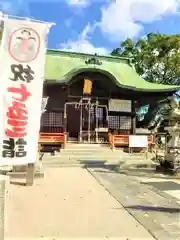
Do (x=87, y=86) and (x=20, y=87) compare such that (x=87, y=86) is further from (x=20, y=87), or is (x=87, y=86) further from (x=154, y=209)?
(x=20, y=87)

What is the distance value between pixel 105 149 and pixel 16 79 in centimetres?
1556

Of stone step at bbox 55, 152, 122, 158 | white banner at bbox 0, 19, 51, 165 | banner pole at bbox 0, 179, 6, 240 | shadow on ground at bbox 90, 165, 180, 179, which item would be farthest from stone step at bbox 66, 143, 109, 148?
banner pole at bbox 0, 179, 6, 240

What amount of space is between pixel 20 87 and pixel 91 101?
18647 millimetres

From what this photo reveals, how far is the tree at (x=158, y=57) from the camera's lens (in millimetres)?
32500

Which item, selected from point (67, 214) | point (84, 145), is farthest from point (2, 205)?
point (84, 145)

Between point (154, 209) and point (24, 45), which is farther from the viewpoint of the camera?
point (154, 209)

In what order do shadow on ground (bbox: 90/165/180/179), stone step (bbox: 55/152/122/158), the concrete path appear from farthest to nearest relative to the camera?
1. stone step (bbox: 55/152/122/158)
2. shadow on ground (bbox: 90/165/180/179)
3. the concrete path

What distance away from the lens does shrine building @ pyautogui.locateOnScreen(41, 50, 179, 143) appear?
75.4 ft

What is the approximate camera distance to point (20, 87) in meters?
5.27

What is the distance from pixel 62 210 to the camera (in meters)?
7.16

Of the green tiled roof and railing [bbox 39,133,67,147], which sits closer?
railing [bbox 39,133,67,147]

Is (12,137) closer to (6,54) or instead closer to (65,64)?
(6,54)

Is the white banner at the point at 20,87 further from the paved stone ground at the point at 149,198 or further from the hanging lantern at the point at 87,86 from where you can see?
the hanging lantern at the point at 87,86

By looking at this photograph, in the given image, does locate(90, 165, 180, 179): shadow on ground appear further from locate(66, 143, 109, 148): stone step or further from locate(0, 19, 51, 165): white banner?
locate(0, 19, 51, 165): white banner
